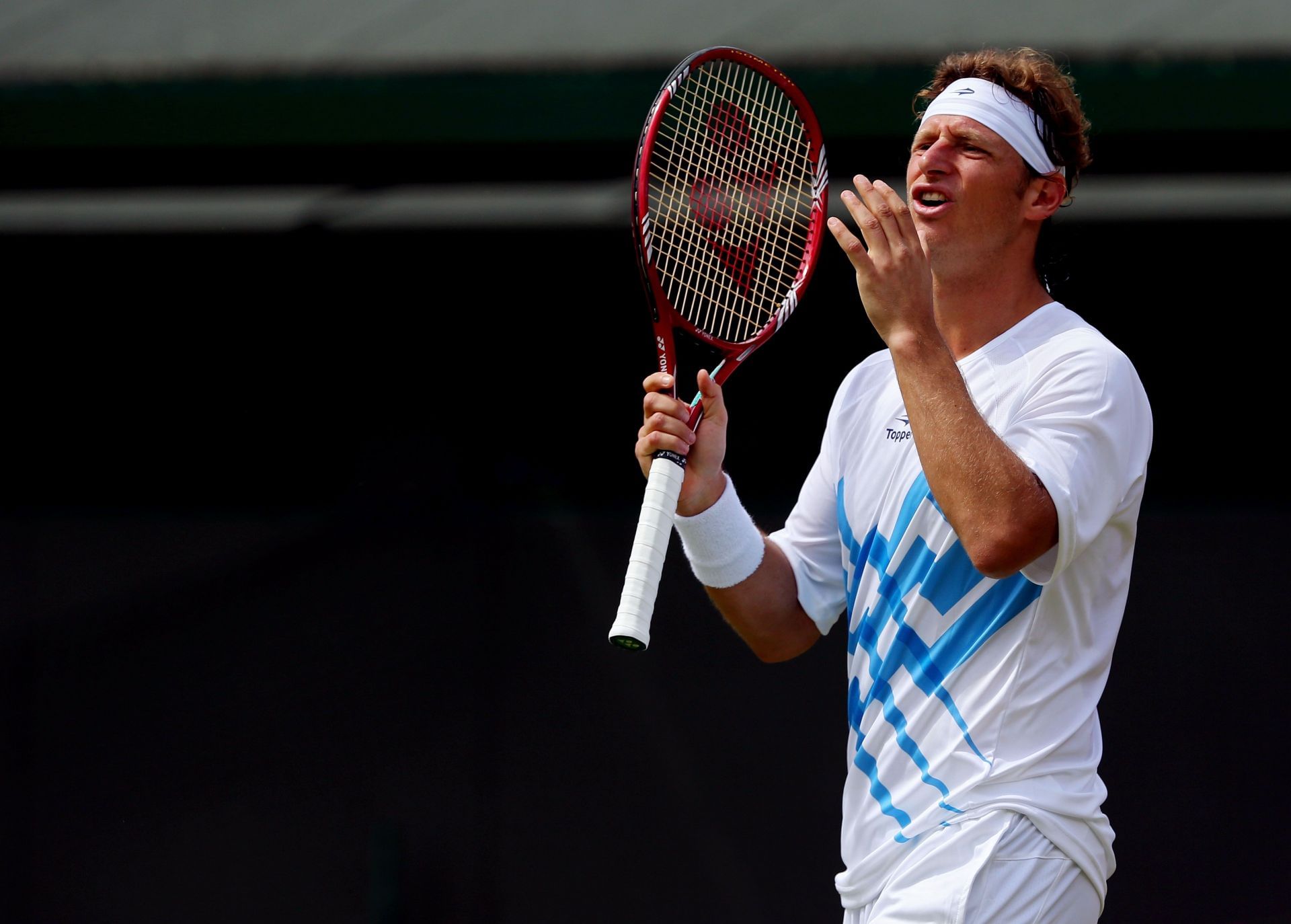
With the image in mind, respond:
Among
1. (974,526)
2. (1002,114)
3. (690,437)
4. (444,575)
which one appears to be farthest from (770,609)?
(444,575)

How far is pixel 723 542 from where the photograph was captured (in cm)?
230

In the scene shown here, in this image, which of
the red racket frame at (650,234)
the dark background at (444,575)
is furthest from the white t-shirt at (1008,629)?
the dark background at (444,575)

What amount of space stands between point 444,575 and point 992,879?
9.99ft

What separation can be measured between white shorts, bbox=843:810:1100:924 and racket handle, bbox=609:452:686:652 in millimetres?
458

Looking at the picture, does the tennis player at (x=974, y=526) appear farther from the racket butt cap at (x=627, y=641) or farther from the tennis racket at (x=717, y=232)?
the racket butt cap at (x=627, y=641)

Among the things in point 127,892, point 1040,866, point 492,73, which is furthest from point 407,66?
point 1040,866

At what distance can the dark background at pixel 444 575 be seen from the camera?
174 inches

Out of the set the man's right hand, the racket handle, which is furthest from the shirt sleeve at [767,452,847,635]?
the racket handle

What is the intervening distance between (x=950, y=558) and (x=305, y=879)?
3.21 metres

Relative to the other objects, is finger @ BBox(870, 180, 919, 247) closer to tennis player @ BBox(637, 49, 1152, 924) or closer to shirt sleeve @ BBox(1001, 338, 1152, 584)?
tennis player @ BBox(637, 49, 1152, 924)

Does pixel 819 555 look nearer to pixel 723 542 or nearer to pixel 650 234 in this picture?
pixel 723 542

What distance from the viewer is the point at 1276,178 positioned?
14.2 feet

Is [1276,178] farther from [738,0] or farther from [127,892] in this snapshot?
→ [127,892]

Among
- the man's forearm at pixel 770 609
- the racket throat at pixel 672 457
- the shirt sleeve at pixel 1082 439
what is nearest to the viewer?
the shirt sleeve at pixel 1082 439
